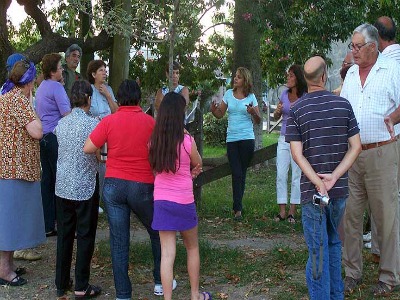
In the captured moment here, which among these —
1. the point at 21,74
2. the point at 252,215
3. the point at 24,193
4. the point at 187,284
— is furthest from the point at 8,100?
the point at 252,215

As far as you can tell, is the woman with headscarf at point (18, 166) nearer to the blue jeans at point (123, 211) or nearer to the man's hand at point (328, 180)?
the blue jeans at point (123, 211)

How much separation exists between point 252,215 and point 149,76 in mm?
5595

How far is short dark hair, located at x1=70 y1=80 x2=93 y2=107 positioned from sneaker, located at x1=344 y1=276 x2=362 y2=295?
2.78 meters

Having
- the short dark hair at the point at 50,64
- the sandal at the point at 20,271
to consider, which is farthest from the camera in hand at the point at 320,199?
the short dark hair at the point at 50,64

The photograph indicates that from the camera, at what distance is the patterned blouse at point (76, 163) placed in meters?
5.95

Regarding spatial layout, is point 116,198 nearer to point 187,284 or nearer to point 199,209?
point 187,284

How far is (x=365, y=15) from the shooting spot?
11320mm

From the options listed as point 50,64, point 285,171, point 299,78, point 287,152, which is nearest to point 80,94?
point 50,64

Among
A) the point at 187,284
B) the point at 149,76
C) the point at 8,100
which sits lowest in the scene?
the point at 187,284

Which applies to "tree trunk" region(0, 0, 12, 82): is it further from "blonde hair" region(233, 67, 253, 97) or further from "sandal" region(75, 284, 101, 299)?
"sandal" region(75, 284, 101, 299)

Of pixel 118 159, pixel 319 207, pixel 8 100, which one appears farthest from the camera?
pixel 8 100

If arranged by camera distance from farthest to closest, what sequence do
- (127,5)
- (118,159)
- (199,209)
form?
(199,209) < (127,5) < (118,159)

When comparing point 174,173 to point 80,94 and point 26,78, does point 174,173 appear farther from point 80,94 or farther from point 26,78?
point 26,78

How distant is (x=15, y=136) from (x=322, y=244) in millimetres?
3018
